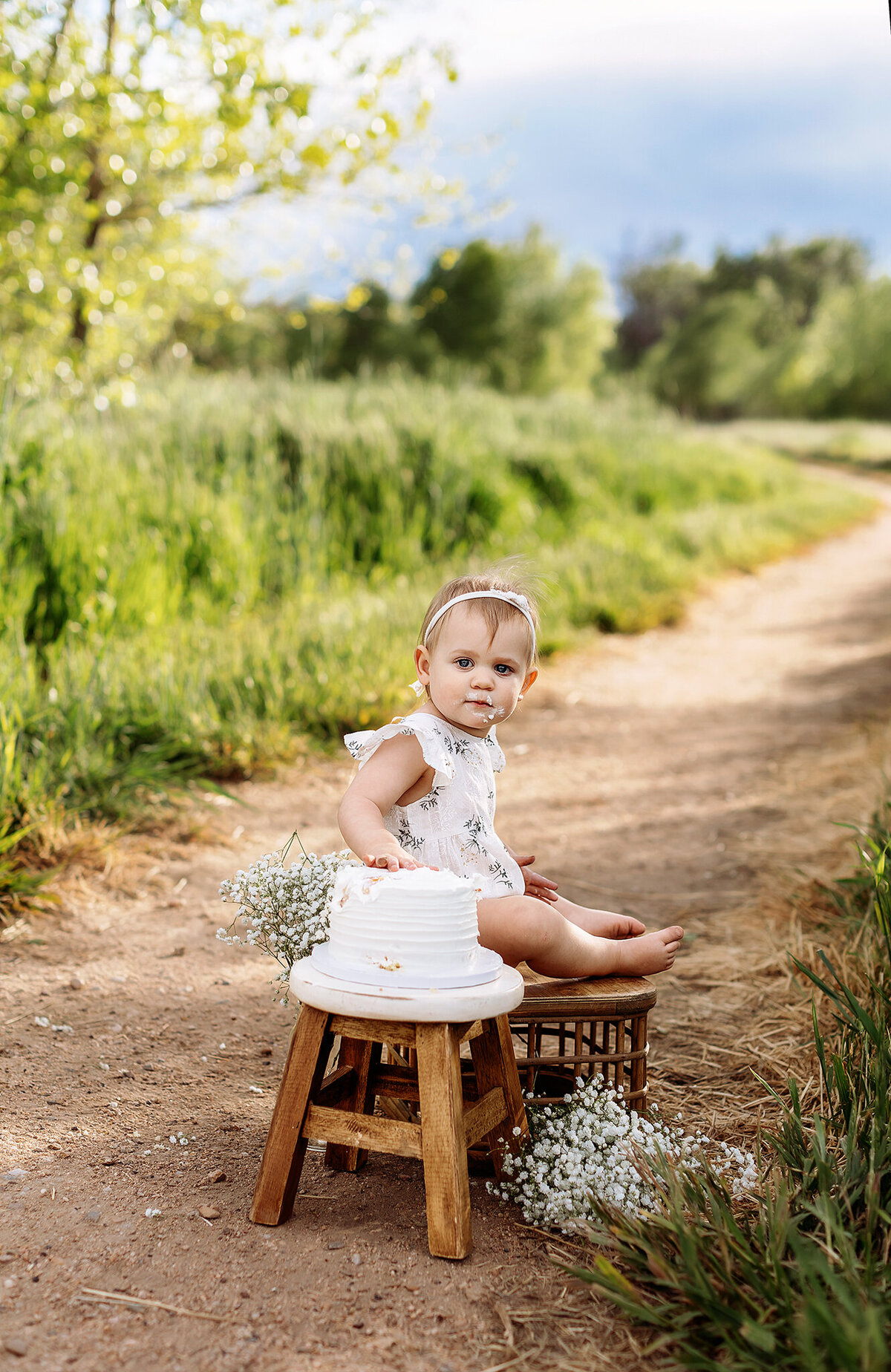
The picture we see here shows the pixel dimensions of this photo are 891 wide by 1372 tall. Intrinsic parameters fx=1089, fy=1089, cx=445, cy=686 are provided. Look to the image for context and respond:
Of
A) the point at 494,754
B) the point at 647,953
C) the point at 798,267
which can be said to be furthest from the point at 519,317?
the point at 798,267

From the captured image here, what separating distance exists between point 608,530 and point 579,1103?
733cm

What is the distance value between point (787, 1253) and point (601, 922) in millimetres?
854

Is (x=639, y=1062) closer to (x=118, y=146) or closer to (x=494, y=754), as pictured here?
(x=494, y=754)

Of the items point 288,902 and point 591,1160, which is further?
point 288,902

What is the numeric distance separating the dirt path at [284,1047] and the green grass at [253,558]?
380 millimetres

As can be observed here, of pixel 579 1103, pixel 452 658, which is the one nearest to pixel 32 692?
pixel 452 658

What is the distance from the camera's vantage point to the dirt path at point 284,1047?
1.68m

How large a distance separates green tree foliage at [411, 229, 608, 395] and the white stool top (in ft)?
120

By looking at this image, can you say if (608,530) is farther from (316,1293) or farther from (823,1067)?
(316,1293)

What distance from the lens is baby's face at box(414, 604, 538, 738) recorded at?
227 cm

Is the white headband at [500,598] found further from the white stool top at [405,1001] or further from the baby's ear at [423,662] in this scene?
the white stool top at [405,1001]

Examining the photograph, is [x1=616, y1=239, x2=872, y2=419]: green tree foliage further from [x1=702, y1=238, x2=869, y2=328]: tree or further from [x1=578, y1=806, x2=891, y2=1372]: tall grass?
[x1=578, y1=806, x2=891, y2=1372]: tall grass

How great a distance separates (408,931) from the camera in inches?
72.6

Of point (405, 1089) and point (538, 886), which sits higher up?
point (538, 886)
